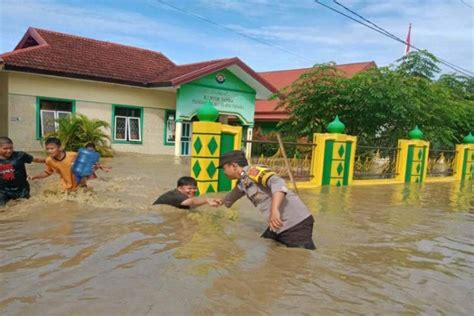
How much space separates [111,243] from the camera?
179 inches

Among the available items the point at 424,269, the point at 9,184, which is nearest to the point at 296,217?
the point at 424,269

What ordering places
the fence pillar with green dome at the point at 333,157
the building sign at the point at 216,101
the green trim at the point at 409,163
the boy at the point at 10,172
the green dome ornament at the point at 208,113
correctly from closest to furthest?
the boy at the point at 10,172, the green dome ornament at the point at 208,113, the fence pillar with green dome at the point at 333,157, the green trim at the point at 409,163, the building sign at the point at 216,101

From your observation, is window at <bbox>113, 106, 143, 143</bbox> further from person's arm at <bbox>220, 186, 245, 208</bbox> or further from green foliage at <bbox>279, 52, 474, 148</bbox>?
person's arm at <bbox>220, 186, 245, 208</bbox>

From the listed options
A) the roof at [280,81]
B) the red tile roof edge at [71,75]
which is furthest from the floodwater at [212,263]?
the roof at [280,81]

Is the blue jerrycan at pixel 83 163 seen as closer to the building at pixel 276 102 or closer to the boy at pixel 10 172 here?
the boy at pixel 10 172

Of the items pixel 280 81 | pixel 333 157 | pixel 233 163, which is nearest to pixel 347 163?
pixel 333 157

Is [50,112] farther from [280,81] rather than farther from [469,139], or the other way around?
[469,139]

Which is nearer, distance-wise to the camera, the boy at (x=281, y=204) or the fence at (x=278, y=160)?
the boy at (x=281, y=204)

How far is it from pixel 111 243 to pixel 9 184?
2.60m

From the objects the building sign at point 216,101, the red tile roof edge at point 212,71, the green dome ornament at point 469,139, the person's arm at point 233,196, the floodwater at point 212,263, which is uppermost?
the red tile roof edge at point 212,71

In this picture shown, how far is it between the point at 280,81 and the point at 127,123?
35.6 feet

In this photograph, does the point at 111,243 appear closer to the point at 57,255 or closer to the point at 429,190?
the point at 57,255

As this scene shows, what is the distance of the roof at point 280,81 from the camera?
23.4 metres

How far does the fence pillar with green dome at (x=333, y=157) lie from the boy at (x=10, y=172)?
22.1 feet
